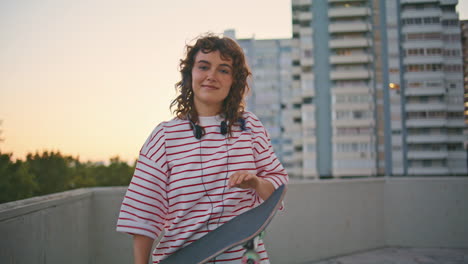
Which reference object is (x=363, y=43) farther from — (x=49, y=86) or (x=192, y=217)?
(x=192, y=217)

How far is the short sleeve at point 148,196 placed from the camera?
0.87 metres

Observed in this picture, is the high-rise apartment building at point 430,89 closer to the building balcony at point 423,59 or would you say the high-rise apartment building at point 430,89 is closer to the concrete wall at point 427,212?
the building balcony at point 423,59

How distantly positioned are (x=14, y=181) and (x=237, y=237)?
3.51 metres

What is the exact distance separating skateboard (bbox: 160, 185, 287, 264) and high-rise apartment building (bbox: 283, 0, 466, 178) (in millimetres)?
35380

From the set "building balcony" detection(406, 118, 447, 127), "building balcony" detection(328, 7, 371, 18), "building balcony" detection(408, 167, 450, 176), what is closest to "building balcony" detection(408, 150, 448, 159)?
"building balcony" detection(408, 167, 450, 176)

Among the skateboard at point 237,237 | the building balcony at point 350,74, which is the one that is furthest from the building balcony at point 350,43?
the skateboard at point 237,237

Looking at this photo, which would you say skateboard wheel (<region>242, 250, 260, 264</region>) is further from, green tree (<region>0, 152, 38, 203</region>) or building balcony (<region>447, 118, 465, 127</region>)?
building balcony (<region>447, 118, 465, 127</region>)

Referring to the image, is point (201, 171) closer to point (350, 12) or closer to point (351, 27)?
point (351, 27)

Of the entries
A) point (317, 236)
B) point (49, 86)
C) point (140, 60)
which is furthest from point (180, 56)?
point (49, 86)

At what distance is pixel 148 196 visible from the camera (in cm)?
89

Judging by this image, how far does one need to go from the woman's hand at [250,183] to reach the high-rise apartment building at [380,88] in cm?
3527

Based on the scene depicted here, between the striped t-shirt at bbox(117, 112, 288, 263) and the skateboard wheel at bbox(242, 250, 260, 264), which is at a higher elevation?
the striped t-shirt at bbox(117, 112, 288, 263)

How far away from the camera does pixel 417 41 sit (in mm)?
33938

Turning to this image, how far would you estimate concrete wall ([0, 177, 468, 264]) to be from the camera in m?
1.98
